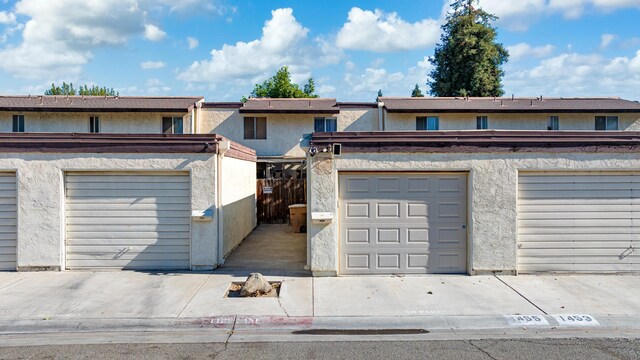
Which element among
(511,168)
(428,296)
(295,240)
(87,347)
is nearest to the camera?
(87,347)

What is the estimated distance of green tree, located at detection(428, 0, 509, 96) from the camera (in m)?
36.1

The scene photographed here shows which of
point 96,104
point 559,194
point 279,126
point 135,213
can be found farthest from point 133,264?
point 96,104

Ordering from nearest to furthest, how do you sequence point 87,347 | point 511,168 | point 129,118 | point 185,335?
1. point 87,347
2. point 185,335
3. point 511,168
4. point 129,118

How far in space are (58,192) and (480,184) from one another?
31.0 feet

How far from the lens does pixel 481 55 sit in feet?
119

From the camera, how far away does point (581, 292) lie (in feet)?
26.4

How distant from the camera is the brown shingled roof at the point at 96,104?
68.9 feet

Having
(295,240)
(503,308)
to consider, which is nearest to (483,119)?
(295,240)

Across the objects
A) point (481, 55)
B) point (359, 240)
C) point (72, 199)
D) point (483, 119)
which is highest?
point (481, 55)

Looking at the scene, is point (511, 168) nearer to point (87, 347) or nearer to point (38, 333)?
point (87, 347)

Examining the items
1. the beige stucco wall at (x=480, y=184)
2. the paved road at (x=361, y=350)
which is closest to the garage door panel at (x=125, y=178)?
the beige stucco wall at (x=480, y=184)

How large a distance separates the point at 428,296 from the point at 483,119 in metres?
16.7

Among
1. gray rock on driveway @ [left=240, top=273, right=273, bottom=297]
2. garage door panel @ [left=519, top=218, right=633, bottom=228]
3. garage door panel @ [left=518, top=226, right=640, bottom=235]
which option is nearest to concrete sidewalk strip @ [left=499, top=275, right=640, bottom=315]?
garage door panel @ [left=518, top=226, right=640, bottom=235]

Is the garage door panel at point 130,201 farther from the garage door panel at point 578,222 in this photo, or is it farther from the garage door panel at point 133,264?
the garage door panel at point 578,222
